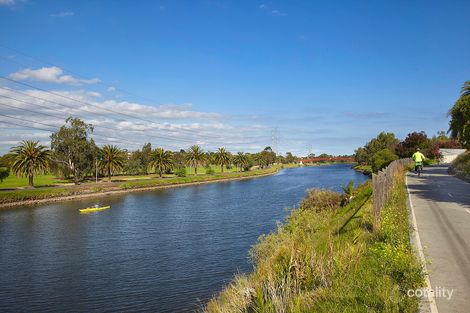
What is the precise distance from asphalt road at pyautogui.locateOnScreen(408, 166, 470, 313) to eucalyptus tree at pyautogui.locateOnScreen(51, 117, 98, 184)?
3299 inches

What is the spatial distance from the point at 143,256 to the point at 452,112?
5061 cm

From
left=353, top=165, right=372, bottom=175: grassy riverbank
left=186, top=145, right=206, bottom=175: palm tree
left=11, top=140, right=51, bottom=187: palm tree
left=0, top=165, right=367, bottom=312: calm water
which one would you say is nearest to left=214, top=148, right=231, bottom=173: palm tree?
left=186, top=145, right=206, bottom=175: palm tree

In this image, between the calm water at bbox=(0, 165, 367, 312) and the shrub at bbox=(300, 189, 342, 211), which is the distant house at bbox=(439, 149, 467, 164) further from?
the shrub at bbox=(300, 189, 342, 211)

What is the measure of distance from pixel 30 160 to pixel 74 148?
1410 cm

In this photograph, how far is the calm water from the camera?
62.1 feet

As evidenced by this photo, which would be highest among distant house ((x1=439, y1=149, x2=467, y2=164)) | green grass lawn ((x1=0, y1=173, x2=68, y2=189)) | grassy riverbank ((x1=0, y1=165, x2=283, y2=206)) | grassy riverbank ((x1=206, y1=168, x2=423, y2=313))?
distant house ((x1=439, y1=149, x2=467, y2=164))

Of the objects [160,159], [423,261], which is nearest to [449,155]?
[160,159]

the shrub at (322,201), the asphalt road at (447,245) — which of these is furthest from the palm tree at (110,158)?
the asphalt road at (447,245)

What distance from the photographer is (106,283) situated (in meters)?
21.2

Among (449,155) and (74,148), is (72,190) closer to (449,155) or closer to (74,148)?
(74,148)

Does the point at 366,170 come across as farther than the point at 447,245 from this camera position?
Yes

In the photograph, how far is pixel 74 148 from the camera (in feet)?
300

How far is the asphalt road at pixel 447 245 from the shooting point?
799cm

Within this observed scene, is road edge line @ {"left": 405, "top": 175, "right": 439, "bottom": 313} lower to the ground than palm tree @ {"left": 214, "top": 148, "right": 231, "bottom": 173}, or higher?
lower
